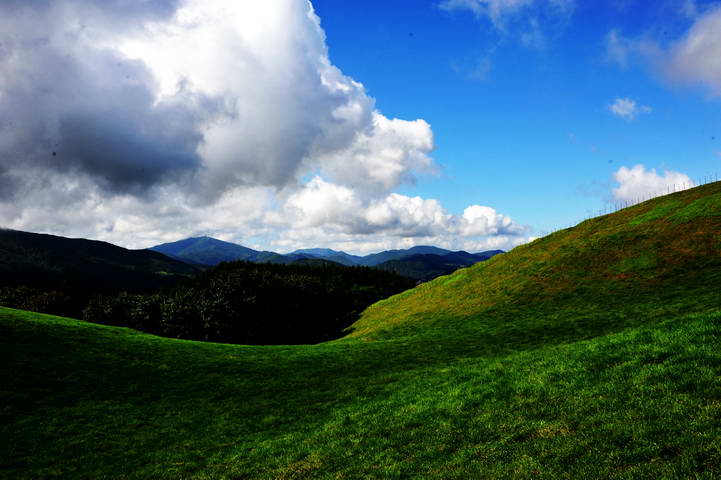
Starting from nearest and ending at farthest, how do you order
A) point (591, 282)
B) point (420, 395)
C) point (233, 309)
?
point (420, 395) < point (591, 282) < point (233, 309)

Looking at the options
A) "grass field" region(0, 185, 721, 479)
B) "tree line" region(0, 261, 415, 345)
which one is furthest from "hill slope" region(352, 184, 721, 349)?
"tree line" region(0, 261, 415, 345)

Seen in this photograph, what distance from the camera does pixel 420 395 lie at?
18.7m

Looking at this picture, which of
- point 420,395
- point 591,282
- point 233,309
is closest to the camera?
point 420,395

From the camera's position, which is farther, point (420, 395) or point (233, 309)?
point (233, 309)

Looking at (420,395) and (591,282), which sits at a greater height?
(591,282)

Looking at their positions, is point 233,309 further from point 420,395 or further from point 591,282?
point 420,395

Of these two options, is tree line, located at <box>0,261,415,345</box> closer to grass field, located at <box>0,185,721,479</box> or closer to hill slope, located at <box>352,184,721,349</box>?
hill slope, located at <box>352,184,721,349</box>

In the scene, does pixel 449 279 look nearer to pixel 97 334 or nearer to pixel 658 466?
pixel 97 334

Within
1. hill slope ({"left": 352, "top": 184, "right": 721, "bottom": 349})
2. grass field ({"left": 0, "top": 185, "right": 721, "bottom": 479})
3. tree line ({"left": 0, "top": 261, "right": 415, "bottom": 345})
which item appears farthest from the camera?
tree line ({"left": 0, "top": 261, "right": 415, "bottom": 345})

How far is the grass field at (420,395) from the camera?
1077cm

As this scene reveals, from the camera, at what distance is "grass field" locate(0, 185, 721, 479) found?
35.3 feet

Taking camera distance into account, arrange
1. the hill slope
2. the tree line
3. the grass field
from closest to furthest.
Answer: the grass field, the hill slope, the tree line

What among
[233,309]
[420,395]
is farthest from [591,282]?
[233,309]

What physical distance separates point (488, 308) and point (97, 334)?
4620cm
